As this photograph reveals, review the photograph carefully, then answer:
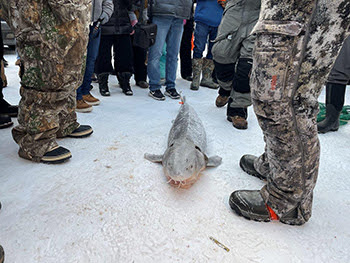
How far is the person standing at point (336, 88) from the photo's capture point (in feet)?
8.55

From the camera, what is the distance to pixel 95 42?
120 inches

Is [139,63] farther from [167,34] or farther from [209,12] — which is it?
[209,12]

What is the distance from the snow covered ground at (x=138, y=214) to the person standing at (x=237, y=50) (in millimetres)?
724

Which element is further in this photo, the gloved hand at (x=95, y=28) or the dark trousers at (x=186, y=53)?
the dark trousers at (x=186, y=53)

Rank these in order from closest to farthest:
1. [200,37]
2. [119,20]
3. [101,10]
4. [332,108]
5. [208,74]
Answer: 1. [332,108]
2. [101,10]
3. [119,20]
4. [200,37]
5. [208,74]

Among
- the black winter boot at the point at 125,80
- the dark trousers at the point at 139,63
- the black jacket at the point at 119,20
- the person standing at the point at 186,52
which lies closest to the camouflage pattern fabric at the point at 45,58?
the black jacket at the point at 119,20

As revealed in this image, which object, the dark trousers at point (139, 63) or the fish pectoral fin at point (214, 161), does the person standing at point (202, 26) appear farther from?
the fish pectoral fin at point (214, 161)

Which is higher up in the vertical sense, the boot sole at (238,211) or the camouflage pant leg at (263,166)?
the camouflage pant leg at (263,166)

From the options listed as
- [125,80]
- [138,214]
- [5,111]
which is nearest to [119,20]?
[125,80]

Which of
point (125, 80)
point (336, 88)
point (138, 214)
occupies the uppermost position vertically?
point (336, 88)

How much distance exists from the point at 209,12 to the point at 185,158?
3.58 m

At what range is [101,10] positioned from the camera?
2.90m

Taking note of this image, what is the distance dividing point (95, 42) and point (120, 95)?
3.29 ft

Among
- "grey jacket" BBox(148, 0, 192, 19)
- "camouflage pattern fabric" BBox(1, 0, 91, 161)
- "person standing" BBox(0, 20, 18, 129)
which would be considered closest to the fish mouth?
"camouflage pattern fabric" BBox(1, 0, 91, 161)
